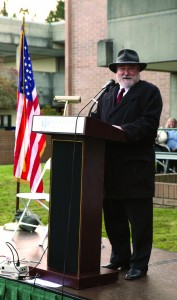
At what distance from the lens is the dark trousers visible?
19.5 feet

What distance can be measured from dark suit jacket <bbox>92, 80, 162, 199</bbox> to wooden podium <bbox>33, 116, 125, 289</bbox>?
0.78 ft

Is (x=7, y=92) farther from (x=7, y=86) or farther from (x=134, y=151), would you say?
(x=134, y=151)

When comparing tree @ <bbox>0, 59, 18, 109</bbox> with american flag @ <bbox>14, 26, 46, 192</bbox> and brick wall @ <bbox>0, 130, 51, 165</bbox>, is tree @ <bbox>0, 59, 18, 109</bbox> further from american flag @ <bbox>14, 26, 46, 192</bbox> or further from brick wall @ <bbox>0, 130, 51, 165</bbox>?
american flag @ <bbox>14, 26, 46, 192</bbox>

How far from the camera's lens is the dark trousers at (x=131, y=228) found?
595 cm

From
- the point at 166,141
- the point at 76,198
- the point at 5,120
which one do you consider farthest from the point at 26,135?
the point at 5,120

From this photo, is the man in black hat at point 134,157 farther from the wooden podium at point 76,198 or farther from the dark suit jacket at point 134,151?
the wooden podium at point 76,198

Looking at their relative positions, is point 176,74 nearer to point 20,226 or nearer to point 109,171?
point 20,226

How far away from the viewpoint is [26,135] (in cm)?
956

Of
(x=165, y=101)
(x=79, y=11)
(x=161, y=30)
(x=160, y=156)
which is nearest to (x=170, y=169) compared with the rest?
(x=160, y=156)

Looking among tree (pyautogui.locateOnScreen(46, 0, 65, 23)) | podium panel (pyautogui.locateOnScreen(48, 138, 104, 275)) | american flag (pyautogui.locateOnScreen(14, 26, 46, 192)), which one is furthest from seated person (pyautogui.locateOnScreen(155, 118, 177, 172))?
tree (pyautogui.locateOnScreen(46, 0, 65, 23))

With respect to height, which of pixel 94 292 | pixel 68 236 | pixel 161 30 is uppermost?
pixel 161 30

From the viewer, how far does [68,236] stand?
18.5 ft

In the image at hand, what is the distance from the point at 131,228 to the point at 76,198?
A: 2.29 ft

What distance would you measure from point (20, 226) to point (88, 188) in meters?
3.48
